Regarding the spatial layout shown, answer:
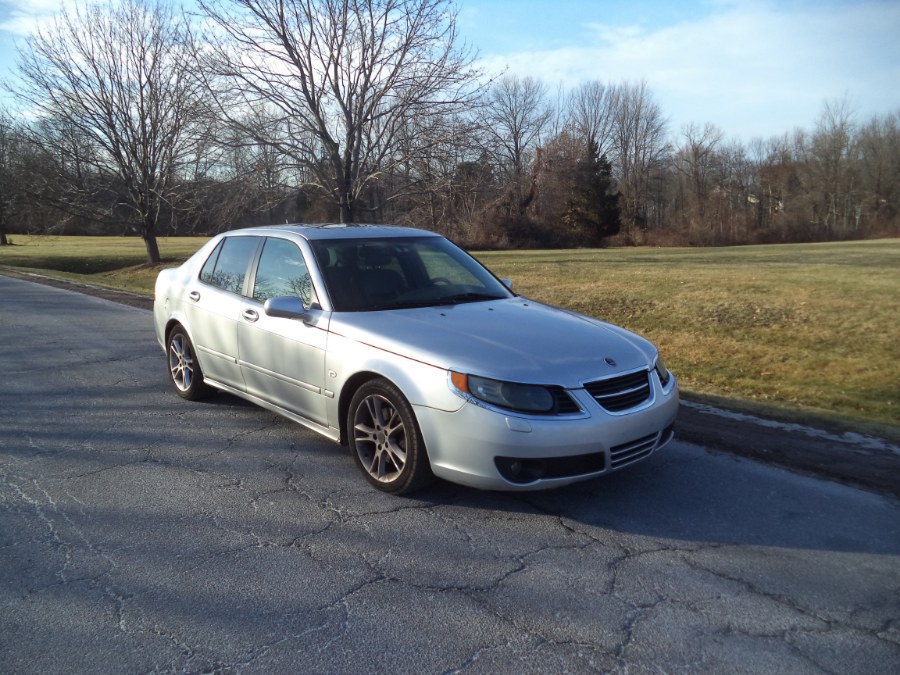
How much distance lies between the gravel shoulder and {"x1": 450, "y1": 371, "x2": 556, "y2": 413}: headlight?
2.06 m

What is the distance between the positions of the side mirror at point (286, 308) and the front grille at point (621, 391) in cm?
199

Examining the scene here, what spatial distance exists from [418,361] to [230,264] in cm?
260

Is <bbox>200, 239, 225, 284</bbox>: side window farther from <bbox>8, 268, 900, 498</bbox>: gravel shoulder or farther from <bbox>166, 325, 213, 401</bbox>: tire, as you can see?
<bbox>8, 268, 900, 498</bbox>: gravel shoulder

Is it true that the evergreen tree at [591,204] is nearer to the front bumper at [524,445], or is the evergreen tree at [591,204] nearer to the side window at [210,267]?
the side window at [210,267]

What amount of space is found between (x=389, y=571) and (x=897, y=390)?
6.16 meters

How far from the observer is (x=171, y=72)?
25.2 m

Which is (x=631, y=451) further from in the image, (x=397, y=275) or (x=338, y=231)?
(x=338, y=231)

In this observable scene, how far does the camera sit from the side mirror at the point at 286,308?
474 centimetres

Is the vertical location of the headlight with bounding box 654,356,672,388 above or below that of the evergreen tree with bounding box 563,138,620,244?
below

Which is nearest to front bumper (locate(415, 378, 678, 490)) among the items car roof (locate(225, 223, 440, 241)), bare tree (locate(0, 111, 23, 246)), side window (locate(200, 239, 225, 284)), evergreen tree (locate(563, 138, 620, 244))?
car roof (locate(225, 223, 440, 241))

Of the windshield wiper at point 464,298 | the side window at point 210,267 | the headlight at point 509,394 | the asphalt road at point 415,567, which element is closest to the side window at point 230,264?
the side window at point 210,267

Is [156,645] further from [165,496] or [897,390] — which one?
[897,390]

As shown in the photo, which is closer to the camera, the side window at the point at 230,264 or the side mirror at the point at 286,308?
the side mirror at the point at 286,308

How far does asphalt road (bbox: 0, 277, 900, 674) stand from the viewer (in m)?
2.80
